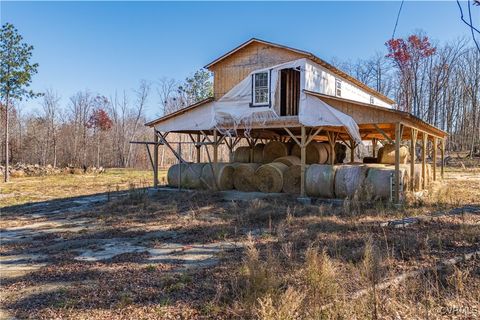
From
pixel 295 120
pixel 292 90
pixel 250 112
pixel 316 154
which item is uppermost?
pixel 292 90

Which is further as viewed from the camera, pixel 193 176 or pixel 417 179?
pixel 193 176

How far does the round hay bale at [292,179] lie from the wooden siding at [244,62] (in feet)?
14.1

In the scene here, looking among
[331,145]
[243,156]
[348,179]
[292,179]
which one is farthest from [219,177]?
[348,179]

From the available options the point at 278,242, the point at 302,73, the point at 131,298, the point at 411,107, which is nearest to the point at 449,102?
the point at 411,107

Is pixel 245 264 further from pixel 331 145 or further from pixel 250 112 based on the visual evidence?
pixel 331 145

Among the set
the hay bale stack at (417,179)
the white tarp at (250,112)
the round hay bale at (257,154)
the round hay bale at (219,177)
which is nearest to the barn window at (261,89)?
the white tarp at (250,112)

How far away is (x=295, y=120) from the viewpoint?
45.3 feet

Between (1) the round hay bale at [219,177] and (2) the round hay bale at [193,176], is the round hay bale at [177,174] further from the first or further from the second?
(1) the round hay bale at [219,177]

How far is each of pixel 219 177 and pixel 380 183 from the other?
21.2 ft

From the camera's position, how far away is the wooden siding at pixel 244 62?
567 inches

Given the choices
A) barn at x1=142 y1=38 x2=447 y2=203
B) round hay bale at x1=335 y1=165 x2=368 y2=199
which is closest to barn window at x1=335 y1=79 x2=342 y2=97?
barn at x1=142 y1=38 x2=447 y2=203

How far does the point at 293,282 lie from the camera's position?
4.69m

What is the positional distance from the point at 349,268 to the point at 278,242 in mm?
2002

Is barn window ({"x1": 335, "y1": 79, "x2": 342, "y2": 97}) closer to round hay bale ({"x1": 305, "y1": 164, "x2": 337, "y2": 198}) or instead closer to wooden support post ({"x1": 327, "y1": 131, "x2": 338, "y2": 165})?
wooden support post ({"x1": 327, "y1": 131, "x2": 338, "y2": 165})
